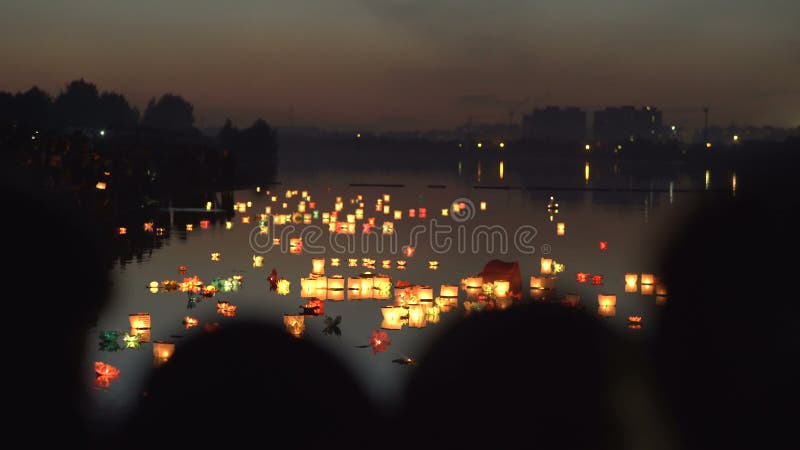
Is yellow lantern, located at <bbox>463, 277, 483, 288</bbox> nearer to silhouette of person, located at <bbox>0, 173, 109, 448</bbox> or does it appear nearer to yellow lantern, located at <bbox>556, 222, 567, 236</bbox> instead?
silhouette of person, located at <bbox>0, 173, 109, 448</bbox>

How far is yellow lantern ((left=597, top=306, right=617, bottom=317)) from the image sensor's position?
23047mm

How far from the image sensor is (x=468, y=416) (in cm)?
1470

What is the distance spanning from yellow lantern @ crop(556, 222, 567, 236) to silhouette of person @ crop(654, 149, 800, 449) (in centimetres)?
513

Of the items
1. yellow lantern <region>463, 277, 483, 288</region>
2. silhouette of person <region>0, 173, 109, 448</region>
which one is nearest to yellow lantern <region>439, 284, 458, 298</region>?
yellow lantern <region>463, 277, 483, 288</region>

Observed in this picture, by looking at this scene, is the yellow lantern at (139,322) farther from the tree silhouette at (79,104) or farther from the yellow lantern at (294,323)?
the tree silhouette at (79,104)

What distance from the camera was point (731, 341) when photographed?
2039cm

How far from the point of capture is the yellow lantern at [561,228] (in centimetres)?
4345

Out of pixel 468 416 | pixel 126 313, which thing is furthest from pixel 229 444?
pixel 126 313

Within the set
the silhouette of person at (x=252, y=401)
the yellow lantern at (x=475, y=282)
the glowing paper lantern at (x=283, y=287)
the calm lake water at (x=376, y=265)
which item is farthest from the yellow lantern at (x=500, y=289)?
the silhouette of person at (x=252, y=401)

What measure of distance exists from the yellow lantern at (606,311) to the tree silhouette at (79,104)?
179 metres

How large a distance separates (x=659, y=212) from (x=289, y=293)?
37163mm

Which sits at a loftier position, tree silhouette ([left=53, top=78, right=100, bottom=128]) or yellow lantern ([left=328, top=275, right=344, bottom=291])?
tree silhouette ([left=53, top=78, right=100, bottom=128])

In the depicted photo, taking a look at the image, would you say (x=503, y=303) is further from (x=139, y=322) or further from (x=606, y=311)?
(x=139, y=322)

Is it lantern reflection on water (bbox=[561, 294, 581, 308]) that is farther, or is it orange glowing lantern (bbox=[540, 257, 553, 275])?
orange glowing lantern (bbox=[540, 257, 553, 275])
